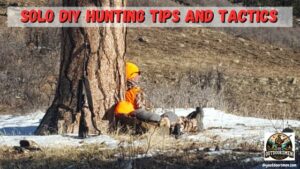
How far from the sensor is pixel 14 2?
27.0 meters

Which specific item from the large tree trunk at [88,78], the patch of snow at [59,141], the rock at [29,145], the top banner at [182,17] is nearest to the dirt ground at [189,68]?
the top banner at [182,17]

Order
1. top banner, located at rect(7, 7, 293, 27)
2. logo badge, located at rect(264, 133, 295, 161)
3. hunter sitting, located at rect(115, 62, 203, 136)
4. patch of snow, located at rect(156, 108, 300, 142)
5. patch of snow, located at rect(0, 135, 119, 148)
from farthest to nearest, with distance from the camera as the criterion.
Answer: top banner, located at rect(7, 7, 293, 27)
hunter sitting, located at rect(115, 62, 203, 136)
patch of snow, located at rect(156, 108, 300, 142)
patch of snow, located at rect(0, 135, 119, 148)
logo badge, located at rect(264, 133, 295, 161)

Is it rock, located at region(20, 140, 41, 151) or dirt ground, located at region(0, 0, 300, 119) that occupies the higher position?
dirt ground, located at region(0, 0, 300, 119)

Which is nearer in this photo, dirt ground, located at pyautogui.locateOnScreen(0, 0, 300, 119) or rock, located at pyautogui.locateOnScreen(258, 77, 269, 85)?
dirt ground, located at pyautogui.locateOnScreen(0, 0, 300, 119)

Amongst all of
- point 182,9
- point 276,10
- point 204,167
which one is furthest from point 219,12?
point 204,167

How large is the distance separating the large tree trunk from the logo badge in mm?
3237

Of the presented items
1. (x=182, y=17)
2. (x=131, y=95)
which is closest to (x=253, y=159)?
(x=131, y=95)

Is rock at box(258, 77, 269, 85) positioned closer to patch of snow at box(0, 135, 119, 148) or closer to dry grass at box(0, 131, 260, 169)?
patch of snow at box(0, 135, 119, 148)

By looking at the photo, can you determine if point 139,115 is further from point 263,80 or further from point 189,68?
point 263,80

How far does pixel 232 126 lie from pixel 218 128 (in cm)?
42

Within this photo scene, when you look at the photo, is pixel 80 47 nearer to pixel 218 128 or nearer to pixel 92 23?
pixel 92 23

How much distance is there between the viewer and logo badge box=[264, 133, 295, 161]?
670cm

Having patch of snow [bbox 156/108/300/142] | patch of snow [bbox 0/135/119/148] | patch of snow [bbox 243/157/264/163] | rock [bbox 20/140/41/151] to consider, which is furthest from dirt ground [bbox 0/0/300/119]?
patch of snow [bbox 243/157/264/163]

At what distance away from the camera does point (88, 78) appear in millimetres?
9906
